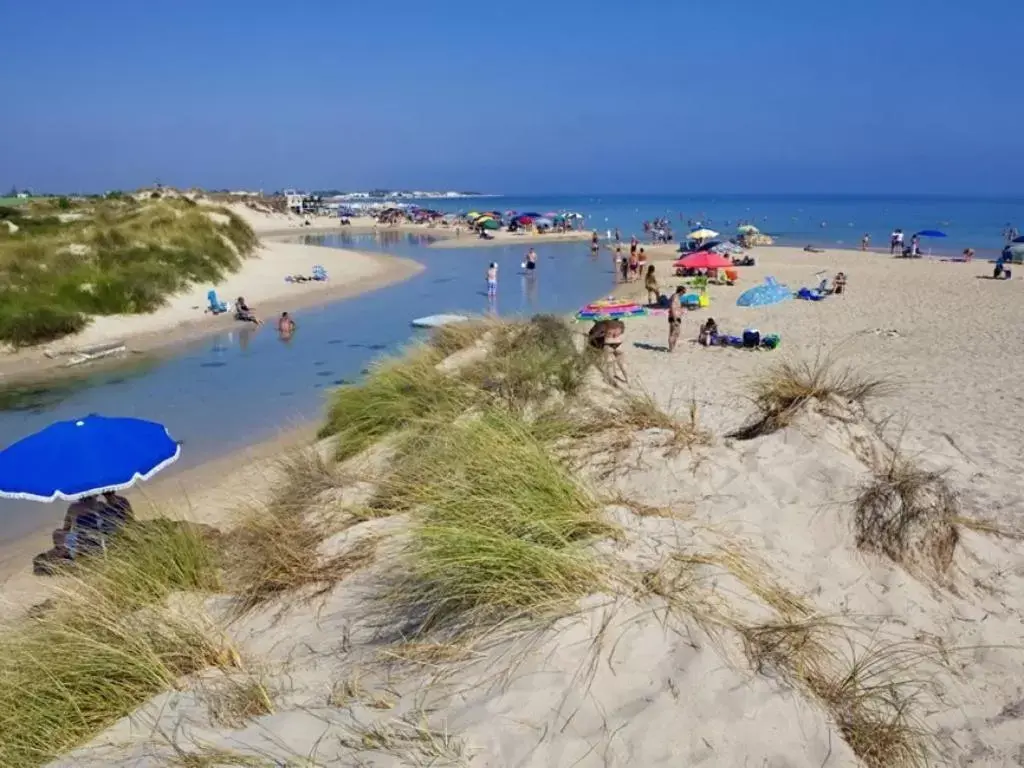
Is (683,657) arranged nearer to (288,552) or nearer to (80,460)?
(288,552)

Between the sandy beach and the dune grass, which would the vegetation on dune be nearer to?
the sandy beach

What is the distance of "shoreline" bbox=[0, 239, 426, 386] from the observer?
14766mm

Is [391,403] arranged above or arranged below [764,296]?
above

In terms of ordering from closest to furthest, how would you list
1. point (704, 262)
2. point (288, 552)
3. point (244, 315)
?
point (288, 552), point (244, 315), point (704, 262)

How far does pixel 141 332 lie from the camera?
1842 centimetres

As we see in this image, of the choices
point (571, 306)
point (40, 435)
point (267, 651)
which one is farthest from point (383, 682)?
point (571, 306)

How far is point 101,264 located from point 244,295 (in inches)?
175

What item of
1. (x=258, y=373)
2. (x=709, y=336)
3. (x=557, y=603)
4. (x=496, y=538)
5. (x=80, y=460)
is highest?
(x=496, y=538)

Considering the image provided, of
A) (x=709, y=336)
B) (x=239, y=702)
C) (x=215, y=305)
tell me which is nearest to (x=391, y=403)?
(x=239, y=702)

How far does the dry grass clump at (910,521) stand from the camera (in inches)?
169

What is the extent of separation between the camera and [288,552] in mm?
4117

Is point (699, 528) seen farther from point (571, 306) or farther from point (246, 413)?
point (571, 306)

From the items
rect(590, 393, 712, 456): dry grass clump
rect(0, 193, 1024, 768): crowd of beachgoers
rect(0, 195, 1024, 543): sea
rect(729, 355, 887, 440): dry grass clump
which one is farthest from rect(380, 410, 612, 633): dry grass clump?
rect(0, 195, 1024, 543): sea

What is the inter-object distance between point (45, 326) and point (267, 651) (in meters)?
16.4
